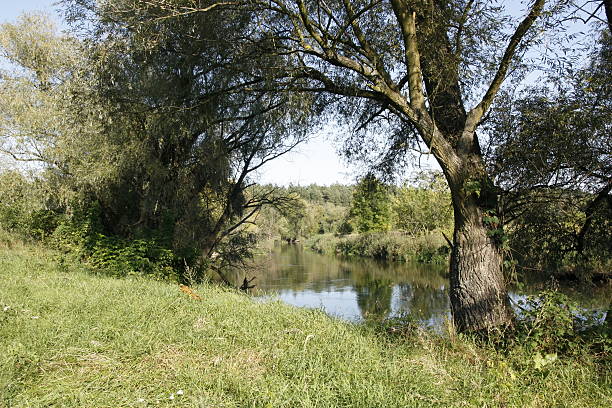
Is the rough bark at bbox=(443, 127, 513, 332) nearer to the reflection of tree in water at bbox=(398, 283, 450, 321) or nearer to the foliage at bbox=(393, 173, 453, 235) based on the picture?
the reflection of tree in water at bbox=(398, 283, 450, 321)

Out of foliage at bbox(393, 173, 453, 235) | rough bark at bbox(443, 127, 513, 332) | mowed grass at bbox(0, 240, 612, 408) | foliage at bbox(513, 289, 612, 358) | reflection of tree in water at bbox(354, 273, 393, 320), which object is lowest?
reflection of tree in water at bbox(354, 273, 393, 320)

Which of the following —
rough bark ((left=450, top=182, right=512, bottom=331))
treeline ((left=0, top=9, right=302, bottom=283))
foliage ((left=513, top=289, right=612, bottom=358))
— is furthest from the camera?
treeline ((left=0, top=9, right=302, bottom=283))

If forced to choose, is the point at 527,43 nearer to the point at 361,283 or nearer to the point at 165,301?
the point at 165,301

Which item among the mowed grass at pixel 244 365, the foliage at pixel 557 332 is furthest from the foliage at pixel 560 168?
the mowed grass at pixel 244 365

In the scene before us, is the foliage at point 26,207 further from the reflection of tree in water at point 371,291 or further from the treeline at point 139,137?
the reflection of tree in water at point 371,291

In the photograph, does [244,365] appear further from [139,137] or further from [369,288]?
[369,288]

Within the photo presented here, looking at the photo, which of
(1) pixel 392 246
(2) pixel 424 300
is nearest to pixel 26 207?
(2) pixel 424 300

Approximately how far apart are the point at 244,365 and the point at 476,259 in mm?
3207

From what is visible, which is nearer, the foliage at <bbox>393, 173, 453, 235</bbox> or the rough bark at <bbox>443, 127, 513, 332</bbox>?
the rough bark at <bbox>443, 127, 513, 332</bbox>

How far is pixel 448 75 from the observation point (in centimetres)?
558

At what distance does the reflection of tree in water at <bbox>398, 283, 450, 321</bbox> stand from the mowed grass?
7.18m

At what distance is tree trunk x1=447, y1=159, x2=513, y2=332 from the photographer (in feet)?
16.7

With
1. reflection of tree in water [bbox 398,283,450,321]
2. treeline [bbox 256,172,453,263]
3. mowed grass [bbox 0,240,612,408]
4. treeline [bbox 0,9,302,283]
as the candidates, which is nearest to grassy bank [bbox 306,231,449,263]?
treeline [bbox 256,172,453,263]

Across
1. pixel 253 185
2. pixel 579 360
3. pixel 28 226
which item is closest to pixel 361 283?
pixel 253 185
